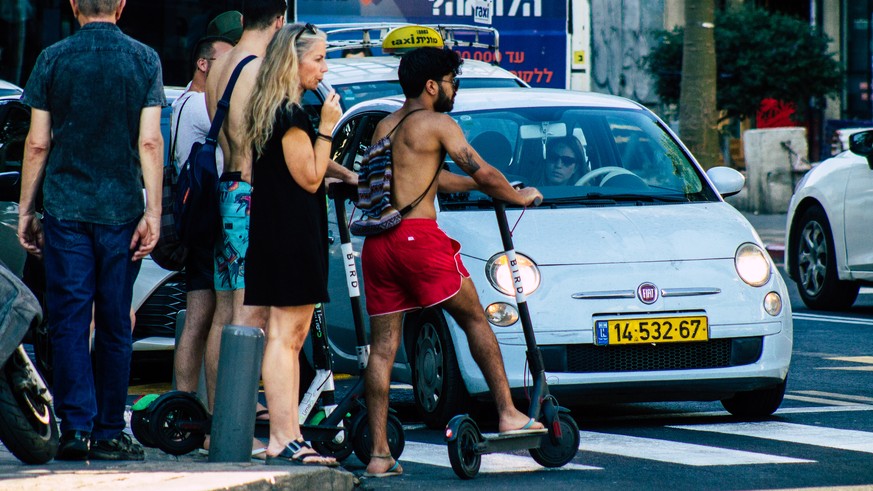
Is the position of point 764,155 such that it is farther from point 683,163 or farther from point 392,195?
point 392,195

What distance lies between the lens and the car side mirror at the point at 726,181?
873cm

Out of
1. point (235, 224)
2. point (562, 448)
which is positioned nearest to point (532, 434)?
point (562, 448)

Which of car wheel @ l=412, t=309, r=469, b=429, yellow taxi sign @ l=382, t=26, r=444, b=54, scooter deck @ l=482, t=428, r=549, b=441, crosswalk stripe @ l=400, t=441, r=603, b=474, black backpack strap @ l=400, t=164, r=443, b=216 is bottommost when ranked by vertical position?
crosswalk stripe @ l=400, t=441, r=603, b=474

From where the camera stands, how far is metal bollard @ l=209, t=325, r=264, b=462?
19.9ft

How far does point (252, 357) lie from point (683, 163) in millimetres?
3480

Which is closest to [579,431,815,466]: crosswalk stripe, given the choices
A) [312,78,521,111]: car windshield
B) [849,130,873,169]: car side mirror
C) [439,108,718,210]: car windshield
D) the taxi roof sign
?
[439,108,718,210]: car windshield

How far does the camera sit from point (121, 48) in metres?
6.45

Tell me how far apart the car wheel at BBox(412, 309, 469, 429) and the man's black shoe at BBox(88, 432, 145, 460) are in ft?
5.52

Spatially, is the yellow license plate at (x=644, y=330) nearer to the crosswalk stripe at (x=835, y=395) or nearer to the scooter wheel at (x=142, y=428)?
the crosswalk stripe at (x=835, y=395)

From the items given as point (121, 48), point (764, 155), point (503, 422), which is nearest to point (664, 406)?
point (503, 422)

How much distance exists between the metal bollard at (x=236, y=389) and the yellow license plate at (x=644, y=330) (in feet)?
6.76

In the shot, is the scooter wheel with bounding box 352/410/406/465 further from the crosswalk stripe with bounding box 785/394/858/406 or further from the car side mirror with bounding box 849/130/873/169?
the car side mirror with bounding box 849/130/873/169

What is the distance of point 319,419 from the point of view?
22.4 ft

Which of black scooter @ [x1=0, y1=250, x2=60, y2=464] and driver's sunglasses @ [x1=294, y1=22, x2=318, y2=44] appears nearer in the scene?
black scooter @ [x1=0, y1=250, x2=60, y2=464]
